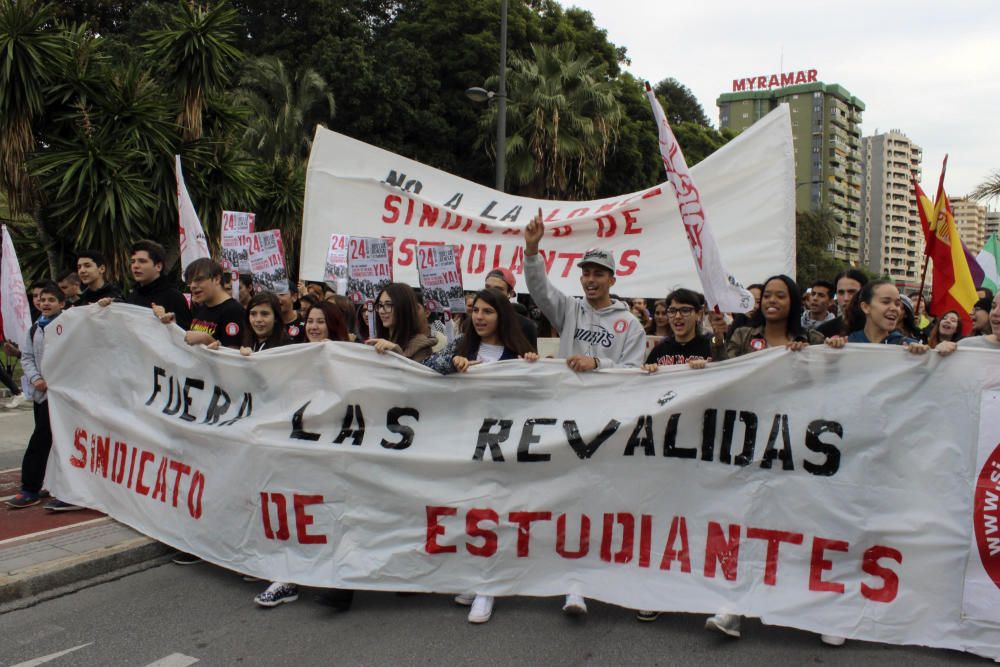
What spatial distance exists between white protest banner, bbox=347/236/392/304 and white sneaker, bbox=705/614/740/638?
3.58 m

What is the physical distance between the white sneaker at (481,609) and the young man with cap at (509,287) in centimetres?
152

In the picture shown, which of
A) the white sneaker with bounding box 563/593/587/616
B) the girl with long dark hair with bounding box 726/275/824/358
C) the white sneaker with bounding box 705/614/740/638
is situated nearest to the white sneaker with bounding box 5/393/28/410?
the white sneaker with bounding box 563/593/587/616

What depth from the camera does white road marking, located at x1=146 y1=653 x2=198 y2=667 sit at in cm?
358

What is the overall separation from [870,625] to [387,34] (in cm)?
3196

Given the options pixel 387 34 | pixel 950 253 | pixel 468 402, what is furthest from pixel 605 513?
pixel 387 34

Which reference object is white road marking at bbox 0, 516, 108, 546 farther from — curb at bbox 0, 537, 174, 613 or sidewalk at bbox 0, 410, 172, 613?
curb at bbox 0, 537, 174, 613

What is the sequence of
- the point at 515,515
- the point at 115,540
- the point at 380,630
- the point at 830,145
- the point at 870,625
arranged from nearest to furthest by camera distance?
the point at 870,625
the point at 380,630
the point at 515,515
the point at 115,540
the point at 830,145

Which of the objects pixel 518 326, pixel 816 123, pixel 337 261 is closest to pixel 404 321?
pixel 518 326

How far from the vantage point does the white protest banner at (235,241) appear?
25.8 ft

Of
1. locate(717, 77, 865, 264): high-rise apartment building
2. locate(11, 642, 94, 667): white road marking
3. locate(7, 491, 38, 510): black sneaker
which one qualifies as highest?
locate(717, 77, 865, 264): high-rise apartment building

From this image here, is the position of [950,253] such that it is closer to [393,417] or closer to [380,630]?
[393,417]

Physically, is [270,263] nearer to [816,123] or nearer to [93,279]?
[93,279]

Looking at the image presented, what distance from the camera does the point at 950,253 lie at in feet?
19.2

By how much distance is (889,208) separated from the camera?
454 feet
